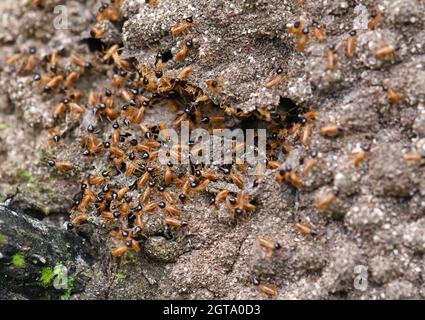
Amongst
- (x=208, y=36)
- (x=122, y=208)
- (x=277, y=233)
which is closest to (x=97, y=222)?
(x=122, y=208)

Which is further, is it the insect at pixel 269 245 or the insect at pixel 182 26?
the insect at pixel 182 26

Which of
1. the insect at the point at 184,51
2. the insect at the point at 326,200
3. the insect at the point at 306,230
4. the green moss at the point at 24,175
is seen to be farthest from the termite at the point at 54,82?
the insect at the point at 326,200

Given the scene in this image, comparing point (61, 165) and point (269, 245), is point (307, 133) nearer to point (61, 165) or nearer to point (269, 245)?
point (269, 245)

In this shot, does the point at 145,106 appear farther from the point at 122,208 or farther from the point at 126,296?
the point at 126,296

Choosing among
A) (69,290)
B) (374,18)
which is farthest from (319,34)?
(69,290)

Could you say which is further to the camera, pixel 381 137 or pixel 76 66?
pixel 76 66

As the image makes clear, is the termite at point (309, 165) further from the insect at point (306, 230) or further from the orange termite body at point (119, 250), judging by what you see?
the orange termite body at point (119, 250)

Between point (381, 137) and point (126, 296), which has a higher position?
point (381, 137)
